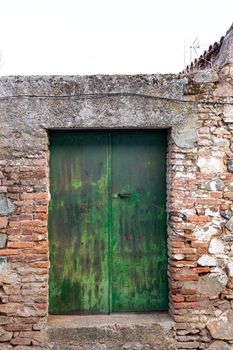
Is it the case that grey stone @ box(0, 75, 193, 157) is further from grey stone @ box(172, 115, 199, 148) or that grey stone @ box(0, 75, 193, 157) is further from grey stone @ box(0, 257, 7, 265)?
grey stone @ box(0, 257, 7, 265)

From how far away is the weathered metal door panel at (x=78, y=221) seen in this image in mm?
4059

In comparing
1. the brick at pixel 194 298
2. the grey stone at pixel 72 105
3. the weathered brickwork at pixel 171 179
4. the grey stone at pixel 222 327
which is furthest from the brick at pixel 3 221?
the grey stone at pixel 222 327

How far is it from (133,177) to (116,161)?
24cm

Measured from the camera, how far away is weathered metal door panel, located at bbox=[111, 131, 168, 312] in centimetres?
408

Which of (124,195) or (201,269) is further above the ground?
(124,195)

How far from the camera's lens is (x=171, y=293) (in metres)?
3.91

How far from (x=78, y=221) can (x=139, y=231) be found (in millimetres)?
634

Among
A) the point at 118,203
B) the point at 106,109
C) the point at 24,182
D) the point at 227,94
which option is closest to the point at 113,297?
the point at 118,203

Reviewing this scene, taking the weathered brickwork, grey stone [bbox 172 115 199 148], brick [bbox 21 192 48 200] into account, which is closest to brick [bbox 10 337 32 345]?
the weathered brickwork

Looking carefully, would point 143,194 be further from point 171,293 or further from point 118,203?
point 171,293

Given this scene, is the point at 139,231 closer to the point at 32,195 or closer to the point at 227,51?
the point at 32,195

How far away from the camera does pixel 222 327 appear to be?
3842 mm

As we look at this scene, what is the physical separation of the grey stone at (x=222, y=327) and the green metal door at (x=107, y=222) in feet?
1.74

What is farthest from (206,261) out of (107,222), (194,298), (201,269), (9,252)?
(9,252)
